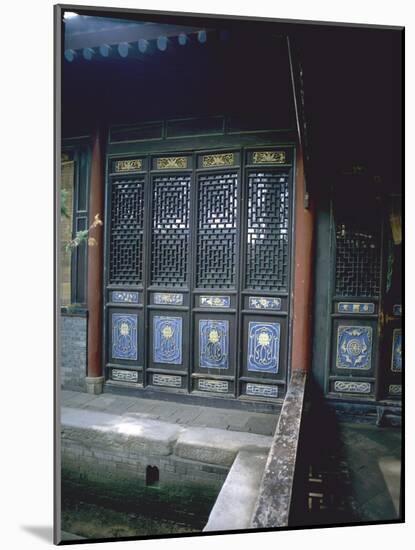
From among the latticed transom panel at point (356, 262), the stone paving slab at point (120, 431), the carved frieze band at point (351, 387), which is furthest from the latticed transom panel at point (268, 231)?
the stone paving slab at point (120, 431)

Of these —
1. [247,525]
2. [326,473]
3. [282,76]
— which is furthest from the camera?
[282,76]

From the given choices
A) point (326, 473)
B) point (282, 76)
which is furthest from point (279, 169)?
point (326, 473)

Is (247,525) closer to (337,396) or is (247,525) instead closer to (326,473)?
(326,473)

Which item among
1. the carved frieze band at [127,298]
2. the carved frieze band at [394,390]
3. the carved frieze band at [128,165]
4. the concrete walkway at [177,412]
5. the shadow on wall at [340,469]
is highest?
the carved frieze band at [128,165]

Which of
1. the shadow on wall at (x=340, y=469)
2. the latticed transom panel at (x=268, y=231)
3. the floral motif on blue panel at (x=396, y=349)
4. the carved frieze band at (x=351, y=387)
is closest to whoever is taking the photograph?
the shadow on wall at (x=340, y=469)

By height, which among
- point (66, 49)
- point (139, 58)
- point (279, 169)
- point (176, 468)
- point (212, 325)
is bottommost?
point (176, 468)

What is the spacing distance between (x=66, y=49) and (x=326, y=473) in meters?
3.05

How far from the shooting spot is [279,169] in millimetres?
3457

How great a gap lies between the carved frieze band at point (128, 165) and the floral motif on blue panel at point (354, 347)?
2.13 m

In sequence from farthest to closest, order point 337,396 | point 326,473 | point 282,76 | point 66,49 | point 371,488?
point 337,396 < point 282,76 < point 326,473 < point 371,488 < point 66,49

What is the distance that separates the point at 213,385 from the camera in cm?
355

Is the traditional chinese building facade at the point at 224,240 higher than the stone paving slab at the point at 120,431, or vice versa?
the traditional chinese building facade at the point at 224,240

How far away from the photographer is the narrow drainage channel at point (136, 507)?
2732 millimetres

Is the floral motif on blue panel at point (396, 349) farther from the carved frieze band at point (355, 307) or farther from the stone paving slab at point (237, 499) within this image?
the stone paving slab at point (237, 499)
